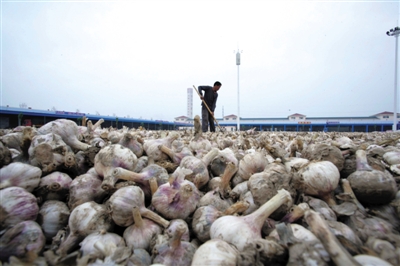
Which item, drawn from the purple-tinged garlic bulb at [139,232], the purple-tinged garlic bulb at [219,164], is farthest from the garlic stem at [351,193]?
the purple-tinged garlic bulb at [139,232]

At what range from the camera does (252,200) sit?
176cm

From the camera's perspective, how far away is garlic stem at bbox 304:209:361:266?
1024 mm

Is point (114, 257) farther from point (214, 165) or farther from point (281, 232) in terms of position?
point (214, 165)

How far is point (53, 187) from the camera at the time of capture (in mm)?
1695

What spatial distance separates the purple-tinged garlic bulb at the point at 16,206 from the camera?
1367mm

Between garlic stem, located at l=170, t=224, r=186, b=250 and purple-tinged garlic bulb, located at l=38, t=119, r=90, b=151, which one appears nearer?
garlic stem, located at l=170, t=224, r=186, b=250

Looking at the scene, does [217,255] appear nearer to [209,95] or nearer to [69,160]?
[69,160]

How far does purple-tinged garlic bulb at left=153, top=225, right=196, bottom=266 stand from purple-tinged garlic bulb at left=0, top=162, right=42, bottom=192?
3.56 ft

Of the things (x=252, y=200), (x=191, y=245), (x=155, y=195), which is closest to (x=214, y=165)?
(x=252, y=200)

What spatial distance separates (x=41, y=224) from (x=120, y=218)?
0.55m

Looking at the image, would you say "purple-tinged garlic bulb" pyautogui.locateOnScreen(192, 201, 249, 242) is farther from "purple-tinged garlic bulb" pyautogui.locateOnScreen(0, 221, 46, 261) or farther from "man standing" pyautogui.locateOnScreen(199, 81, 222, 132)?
"man standing" pyautogui.locateOnScreen(199, 81, 222, 132)

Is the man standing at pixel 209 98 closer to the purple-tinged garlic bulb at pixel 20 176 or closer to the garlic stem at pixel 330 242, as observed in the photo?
the purple-tinged garlic bulb at pixel 20 176

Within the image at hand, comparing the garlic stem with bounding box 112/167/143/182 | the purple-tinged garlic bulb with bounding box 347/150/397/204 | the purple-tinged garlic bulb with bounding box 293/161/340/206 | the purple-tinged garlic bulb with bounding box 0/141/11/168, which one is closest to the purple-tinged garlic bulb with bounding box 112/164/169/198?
the garlic stem with bounding box 112/167/143/182

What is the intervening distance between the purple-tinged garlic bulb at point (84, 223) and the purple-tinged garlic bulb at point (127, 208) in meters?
0.09
